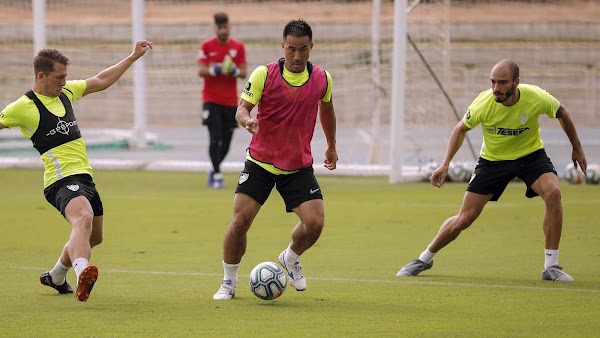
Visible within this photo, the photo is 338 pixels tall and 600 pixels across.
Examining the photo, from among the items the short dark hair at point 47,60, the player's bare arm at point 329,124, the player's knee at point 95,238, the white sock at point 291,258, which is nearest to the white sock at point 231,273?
the white sock at point 291,258

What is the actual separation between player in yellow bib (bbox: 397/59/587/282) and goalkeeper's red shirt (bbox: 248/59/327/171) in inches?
53.2

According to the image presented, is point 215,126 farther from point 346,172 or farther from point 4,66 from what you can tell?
point 4,66

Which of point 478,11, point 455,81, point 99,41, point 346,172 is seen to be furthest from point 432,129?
point 99,41

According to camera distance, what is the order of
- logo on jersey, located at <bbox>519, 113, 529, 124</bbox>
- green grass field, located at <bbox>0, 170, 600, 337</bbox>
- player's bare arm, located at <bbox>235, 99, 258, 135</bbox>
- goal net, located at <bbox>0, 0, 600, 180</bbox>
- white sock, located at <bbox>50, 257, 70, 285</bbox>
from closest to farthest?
Result: green grass field, located at <bbox>0, 170, 600, 337</bbox> < player's bare arm, located at <bbox>235, 99, 258, 135</bbox> < white sock, located at <bbox>50, 257, 70, 285</bbox> < logo on jersey, located at <bbox>519, 113, 529, 124</bbox> < goal net, located at <bbox>0, 0, 600, 180</bbox>

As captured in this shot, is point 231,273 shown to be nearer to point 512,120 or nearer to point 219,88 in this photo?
point 512,120

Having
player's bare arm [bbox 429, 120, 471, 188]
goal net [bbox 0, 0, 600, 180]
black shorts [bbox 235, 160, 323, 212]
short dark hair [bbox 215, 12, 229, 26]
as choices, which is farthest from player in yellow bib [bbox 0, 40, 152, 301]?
goal net [bbox 0, 0, 600, 180]

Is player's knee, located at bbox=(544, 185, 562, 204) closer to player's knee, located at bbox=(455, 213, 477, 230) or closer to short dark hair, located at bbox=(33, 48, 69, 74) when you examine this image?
player's knee, located at bbox=(455, 213, 477, 230)

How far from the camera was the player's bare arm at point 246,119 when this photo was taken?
7.92m

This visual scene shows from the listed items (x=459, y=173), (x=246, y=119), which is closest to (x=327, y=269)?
(x=246, y=119)

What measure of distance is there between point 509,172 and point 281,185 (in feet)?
7.21

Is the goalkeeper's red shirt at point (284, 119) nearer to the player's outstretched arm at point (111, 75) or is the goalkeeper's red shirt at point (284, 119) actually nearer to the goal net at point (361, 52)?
the player's outstretched arm at point (111, 75)

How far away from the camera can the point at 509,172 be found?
9906 millimetres

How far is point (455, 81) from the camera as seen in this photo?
996 inches

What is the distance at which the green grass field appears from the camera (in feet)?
25.0
